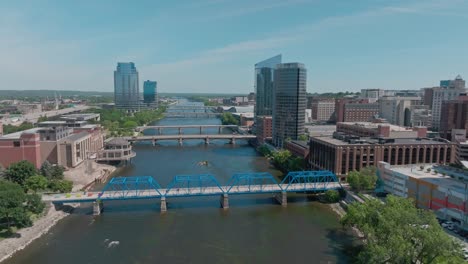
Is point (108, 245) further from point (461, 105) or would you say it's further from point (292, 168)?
point (461, 105)

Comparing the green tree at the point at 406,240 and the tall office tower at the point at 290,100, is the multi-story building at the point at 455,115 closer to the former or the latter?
the tall office tower at the point at 290,100

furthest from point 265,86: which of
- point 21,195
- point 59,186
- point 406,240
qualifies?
point 406,240

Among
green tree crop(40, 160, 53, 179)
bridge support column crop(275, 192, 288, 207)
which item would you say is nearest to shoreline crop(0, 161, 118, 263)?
green tree crop(40, 160, 53, 179)

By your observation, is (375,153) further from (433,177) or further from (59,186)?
(59,186)

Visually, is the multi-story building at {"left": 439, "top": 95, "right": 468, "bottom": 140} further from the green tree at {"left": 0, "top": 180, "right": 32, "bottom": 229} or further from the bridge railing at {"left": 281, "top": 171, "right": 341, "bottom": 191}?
the green tree at {"left": 0, "top": 180, "right": 32, "bottom": 229}

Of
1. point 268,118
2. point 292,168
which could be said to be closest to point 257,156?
point 268,118

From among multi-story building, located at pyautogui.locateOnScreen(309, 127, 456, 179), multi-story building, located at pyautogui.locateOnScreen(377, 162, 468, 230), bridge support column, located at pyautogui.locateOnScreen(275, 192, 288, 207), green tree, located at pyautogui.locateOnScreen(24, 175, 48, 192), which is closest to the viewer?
multi-story building, located at pyautogui.locateOnScreen(377, 162, 468, 230)
